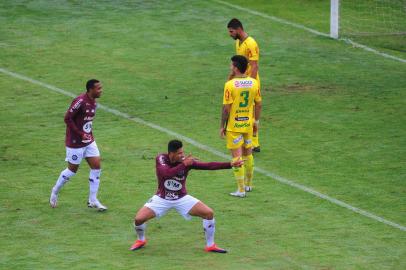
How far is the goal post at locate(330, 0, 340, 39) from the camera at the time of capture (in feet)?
92.0

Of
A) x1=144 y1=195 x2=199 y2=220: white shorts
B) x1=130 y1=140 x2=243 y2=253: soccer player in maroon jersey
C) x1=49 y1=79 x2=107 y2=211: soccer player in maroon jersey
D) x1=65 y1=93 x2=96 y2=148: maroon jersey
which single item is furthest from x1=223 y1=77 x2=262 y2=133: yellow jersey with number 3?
x1=144 y1=195 x2=199 y2=220: white shorts

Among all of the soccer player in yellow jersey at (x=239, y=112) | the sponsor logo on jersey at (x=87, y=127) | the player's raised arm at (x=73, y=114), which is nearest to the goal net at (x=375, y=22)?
the soccer player in yellow jersey at (x=239, y=112)

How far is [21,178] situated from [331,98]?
8.38 metres

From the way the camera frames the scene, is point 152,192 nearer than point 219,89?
Yes

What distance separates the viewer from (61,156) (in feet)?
61.0

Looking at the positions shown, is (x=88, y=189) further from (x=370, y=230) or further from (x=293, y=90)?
(x=293, y=90)

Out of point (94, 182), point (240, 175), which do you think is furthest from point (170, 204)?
point (240, 175)

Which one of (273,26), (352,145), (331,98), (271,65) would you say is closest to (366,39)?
(273,26)

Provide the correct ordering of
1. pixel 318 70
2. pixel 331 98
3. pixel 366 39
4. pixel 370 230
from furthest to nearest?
pixel 366 39 → pixel 318 70 → pixel 331 98 → pixel 370 230

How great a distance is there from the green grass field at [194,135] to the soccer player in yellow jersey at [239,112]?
0.79 m

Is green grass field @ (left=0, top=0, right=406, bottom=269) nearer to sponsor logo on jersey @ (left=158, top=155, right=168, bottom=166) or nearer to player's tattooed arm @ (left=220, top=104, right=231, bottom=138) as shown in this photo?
player's tattooed arm @ (left=220, top=104, right=231, bottom=138)

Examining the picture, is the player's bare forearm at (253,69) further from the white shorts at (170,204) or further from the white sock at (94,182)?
the white shorts at (170,204)

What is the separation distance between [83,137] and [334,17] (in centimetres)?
1447

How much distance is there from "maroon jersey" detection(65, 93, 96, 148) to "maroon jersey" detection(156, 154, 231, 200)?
86.5 inches
